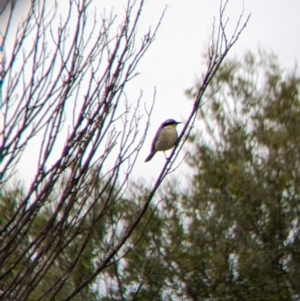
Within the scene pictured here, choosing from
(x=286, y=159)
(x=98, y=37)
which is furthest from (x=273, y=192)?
(x=98, y=37)

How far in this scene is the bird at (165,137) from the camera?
843 centimetres

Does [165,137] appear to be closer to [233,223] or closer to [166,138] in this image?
[166,138]

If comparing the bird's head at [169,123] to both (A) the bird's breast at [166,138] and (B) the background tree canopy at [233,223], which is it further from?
(B) the background tree canopy at [233,223]

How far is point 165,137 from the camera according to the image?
8477 mm

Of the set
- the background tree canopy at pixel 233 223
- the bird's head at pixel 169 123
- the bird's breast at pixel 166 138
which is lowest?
the bird's breast at pixel 166 138

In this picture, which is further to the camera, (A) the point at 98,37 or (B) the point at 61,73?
(A) the point at 98,37

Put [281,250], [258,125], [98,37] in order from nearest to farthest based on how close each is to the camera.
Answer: [98,37], [281,250], [258,125]

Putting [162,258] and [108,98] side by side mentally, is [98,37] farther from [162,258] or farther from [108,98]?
[162,258]

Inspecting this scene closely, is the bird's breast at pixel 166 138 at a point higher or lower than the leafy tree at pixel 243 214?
lower

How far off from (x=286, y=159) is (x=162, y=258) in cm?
304

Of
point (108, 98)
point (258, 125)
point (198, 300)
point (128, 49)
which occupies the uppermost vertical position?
point (258, 125)

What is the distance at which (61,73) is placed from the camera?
3990mm

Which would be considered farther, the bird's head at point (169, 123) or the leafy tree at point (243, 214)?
the leafy tree at point (243, 214)

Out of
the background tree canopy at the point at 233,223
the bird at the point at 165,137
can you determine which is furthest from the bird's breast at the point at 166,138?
the background tree canopy at the point at 233,223
